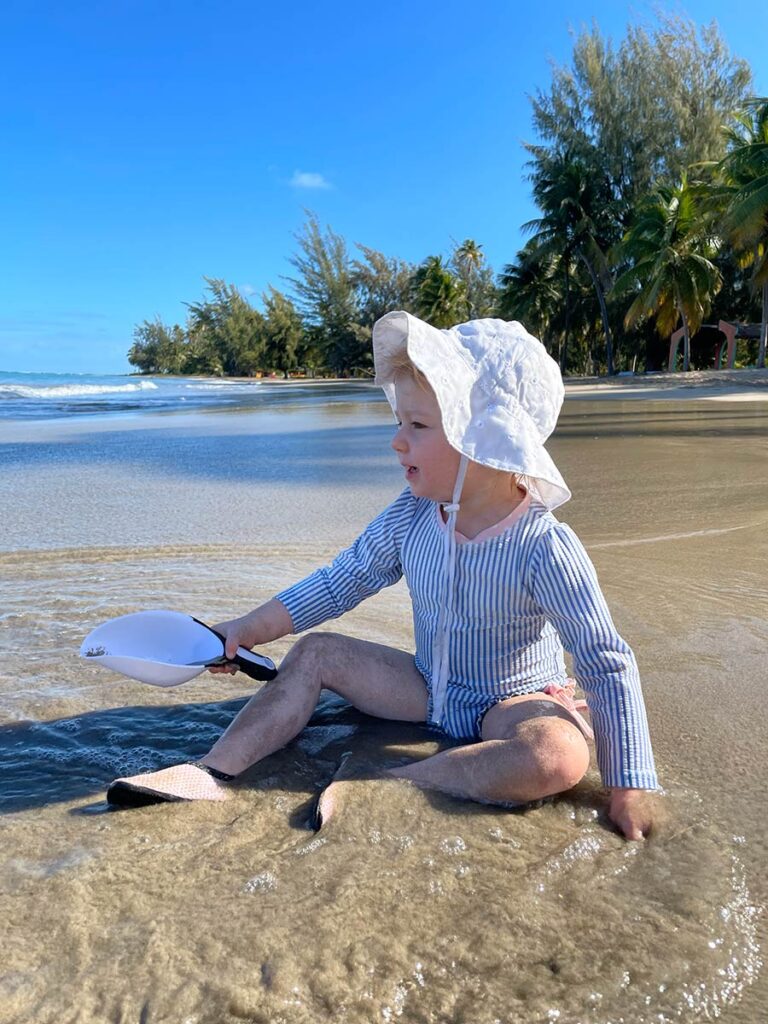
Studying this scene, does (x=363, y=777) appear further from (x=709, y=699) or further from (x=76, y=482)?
(x=76, y=482)

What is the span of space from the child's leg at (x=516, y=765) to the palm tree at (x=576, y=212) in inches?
1305

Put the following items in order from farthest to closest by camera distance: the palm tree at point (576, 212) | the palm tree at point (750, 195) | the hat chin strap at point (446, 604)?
1. the palm tree at point (576, 212)
2. the palm tree at point (750, 195)
3. the hat chin strap at point (446, 604)

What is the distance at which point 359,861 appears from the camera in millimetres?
1405

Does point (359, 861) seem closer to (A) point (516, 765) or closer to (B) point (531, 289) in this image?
(A) point (516, 765)

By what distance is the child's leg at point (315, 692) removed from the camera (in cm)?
177

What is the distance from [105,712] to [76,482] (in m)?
4.08

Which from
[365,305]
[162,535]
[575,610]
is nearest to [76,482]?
[162,535]

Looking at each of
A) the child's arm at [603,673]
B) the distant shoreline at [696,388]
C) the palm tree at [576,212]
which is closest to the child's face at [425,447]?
the child's arm at [603,673]

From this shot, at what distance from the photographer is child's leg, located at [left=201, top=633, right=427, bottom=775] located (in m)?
1.77

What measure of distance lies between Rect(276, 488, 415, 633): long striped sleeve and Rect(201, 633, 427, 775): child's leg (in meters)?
0.11

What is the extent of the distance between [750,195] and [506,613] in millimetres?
22785

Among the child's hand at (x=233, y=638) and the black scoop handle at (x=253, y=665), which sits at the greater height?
the child's hand at (x=233, y=638)

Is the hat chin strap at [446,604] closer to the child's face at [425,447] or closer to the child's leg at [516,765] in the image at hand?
the child's face at [425,447]

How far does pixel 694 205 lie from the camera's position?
2816cm
